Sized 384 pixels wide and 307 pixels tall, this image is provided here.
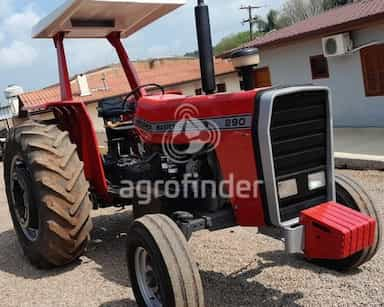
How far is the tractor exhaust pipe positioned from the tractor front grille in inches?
21.5

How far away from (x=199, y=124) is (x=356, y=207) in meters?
1.27

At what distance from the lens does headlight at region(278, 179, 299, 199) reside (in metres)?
3.10

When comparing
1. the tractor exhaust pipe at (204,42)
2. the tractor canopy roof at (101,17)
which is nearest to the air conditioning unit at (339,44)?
the tractor canopy roof at (101,17)

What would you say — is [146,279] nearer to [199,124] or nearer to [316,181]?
[199,124]

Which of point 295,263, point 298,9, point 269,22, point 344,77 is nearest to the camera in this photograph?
point 295,263

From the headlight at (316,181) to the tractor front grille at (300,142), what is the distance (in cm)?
3

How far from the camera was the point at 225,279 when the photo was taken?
375cm

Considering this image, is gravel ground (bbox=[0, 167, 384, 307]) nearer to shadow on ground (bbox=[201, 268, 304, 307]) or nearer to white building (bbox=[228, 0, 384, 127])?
shadow on ground (bbox=[201, 268, 304, 307])

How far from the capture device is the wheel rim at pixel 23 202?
4.21 m

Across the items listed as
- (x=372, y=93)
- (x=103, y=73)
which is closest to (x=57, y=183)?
(x=372, y=93)

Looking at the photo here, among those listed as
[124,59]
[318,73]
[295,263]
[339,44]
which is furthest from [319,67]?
[295,263]

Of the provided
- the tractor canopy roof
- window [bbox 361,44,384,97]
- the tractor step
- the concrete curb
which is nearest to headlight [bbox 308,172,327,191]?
the tractor step

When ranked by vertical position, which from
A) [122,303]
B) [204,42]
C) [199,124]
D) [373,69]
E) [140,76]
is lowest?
[122,303]

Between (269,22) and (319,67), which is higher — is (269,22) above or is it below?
above
